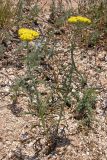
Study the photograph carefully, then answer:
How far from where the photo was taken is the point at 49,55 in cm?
455

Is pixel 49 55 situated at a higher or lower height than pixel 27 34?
lower

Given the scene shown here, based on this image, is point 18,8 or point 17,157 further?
point 18,8

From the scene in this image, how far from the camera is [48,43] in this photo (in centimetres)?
479

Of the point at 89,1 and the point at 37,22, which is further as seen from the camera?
the point at 89,1

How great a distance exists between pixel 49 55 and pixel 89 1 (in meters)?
1.38

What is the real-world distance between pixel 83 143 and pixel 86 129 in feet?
0.54

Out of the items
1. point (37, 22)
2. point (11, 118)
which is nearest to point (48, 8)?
point (37, 22)

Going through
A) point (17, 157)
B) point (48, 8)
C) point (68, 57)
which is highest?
point (48, 8)

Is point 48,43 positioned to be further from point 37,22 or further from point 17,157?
point 17,157

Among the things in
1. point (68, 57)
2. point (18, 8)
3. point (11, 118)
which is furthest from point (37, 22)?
point (11, 118)

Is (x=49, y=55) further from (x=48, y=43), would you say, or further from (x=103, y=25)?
(x=103, y=25)

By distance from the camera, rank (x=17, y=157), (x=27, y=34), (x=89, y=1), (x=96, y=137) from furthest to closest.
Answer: (x=89, y=1) < (x=96, y=137) < (x=17, y=157) < (x=27, y=34)

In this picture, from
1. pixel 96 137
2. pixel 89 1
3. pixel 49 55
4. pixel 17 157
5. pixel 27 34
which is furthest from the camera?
pixel 89 1

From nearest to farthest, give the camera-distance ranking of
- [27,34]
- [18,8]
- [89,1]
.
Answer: [27,34]
[18,8]
[89,1]
